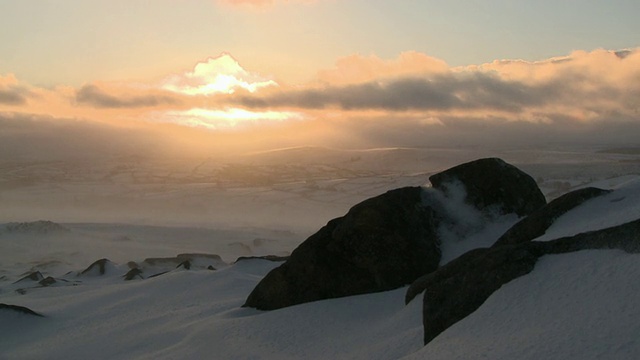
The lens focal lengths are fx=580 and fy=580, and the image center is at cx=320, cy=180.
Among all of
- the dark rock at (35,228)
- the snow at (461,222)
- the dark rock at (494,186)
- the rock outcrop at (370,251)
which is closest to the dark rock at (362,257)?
the rock outcrop at (370,251)

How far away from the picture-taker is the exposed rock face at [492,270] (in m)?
6.10

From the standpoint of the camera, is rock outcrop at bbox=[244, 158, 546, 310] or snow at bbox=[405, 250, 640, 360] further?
rock outcrop at bbox=[244, 158, 546, 310]

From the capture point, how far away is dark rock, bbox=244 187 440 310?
1048cm

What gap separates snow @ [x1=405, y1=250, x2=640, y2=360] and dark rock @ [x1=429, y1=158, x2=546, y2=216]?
220 inches

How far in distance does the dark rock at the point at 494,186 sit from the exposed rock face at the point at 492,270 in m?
5.15

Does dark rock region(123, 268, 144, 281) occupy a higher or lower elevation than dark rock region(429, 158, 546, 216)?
lower

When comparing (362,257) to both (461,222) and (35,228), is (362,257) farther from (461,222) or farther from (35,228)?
(35,228)

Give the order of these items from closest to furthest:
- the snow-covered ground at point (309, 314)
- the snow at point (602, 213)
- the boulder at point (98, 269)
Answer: the snow-covered ground at point (309, 314) → the snow at point (602, 213) → the boulder at point (98, 269)

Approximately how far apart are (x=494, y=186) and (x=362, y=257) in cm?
334

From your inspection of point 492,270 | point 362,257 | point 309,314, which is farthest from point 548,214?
point 309,314

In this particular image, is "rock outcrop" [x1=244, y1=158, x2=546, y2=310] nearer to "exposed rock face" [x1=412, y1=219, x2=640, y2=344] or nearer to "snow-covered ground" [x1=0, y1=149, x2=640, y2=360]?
"snow-covered ground" [x1=0, y1=149, x2=640, y2=360]

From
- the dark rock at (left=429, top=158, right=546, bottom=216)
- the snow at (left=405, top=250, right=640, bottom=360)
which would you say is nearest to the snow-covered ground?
the snow at (left=405, top=250, right=640, bottom=360)

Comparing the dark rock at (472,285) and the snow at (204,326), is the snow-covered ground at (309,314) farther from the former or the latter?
the dark rock at (472,285)

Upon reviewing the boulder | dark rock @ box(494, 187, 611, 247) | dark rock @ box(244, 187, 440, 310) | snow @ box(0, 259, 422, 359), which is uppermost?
dark rock @ box(494, 187, 611, 247)
